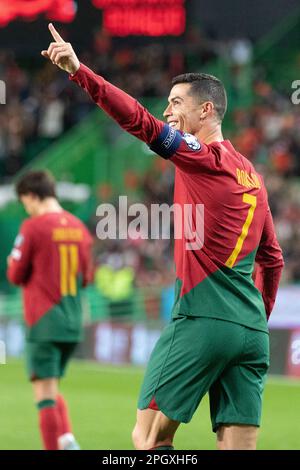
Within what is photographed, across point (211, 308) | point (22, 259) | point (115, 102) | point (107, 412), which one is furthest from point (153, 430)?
point (107, 412)

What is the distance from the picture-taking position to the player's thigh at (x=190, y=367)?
4.79 m

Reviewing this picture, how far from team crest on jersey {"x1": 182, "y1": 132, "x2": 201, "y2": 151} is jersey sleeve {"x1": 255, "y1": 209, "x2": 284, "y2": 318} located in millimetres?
782

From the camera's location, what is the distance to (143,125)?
15.0 ft

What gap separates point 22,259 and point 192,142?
307cm

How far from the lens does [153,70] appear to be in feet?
71.8

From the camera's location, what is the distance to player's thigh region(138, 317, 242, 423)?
4789 mm

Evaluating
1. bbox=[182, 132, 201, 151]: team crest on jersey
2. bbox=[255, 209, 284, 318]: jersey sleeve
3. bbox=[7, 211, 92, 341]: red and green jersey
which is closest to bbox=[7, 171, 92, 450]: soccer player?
bbox=[7, 211, 92, 341]: red and green jersey

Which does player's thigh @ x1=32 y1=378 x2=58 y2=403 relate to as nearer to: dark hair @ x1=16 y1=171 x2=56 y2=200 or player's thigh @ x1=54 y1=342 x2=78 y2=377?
player's thigh @ x1=54 y1=342 x2=78 y2=377

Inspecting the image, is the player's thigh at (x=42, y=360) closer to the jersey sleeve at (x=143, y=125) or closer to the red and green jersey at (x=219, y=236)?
the red and green jersey at (x=219, y=236)

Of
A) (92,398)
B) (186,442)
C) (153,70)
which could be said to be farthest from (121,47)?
(186,442)

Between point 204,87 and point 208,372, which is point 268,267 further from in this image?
point 204,87

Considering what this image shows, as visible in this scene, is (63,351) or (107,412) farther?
(107,412)

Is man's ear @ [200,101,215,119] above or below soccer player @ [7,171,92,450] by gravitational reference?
above

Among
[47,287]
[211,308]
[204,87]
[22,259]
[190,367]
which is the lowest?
[190,367]
